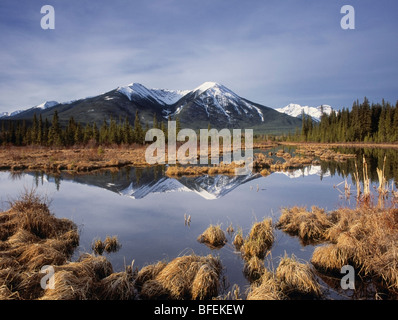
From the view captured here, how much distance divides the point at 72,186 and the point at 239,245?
52.7 feet

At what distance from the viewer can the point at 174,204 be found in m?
15.3

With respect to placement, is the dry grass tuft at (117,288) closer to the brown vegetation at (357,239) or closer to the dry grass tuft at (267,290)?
the dry grass tuft at (267,290)

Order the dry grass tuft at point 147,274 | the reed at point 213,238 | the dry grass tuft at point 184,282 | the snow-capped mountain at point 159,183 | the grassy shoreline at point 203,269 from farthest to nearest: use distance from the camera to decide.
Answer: the snow-capped mountain at point 159,183, the reed at point 213,238, the dry grass tuft at point 147,274, the dry grass tuft at point 184,282, the grassy shoreline at point 203,269

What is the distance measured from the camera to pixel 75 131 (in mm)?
70562

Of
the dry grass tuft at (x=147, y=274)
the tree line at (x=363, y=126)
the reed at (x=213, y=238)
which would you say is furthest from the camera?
the tree line at (x=363, y=126)

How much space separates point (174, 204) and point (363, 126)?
88.7m

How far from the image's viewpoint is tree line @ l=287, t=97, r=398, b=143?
75500 millimetres

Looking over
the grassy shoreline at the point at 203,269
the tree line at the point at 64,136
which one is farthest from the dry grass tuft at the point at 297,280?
the tree line at the point at 64,136

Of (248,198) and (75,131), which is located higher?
(75,131)

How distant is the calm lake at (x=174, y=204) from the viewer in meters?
8.88

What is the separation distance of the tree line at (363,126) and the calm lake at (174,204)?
62.2m
